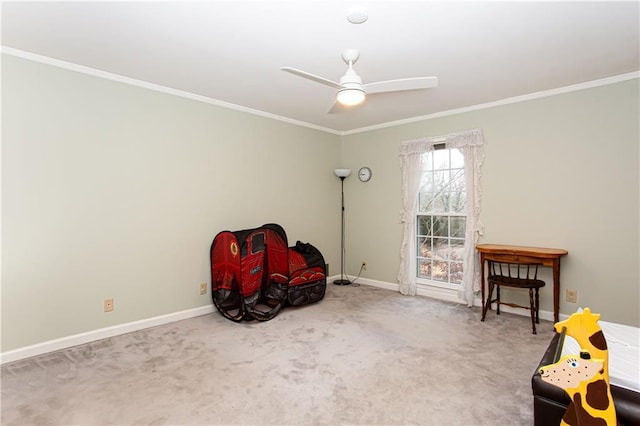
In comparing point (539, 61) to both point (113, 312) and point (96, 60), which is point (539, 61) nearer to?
point (96, 60)

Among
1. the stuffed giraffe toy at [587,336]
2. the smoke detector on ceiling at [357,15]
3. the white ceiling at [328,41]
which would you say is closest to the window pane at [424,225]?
the white ceiling at [328,41]

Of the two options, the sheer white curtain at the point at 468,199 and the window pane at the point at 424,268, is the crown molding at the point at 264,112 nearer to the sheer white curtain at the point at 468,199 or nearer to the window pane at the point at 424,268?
the sheer white curtain at the point at 468,199

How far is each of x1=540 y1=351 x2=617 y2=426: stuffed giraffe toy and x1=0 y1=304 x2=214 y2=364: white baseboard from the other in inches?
137

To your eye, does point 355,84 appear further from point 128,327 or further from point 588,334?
point 128,327

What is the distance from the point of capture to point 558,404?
1.62 m

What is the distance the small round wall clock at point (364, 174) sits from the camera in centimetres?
531

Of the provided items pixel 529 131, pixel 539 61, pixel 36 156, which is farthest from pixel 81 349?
pixel 529 131

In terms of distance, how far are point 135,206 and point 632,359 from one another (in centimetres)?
397

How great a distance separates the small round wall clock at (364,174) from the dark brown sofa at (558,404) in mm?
3776

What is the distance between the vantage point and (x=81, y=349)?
2965 mm

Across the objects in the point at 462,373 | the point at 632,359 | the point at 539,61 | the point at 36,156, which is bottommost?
the point at 462,373

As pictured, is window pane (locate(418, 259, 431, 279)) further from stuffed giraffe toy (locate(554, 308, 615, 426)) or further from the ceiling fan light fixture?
stuffed giraffe toy (locate(554, 308, 615, 426))

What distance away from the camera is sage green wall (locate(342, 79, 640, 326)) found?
329 centimetres

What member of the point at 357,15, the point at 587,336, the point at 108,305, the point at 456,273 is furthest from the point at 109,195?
the point at 456,273
